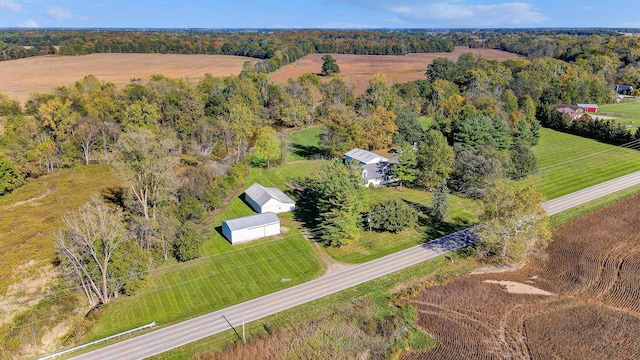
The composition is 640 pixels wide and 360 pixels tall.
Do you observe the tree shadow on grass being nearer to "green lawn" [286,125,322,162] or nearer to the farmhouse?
"green lawn" [286,125,322,162]

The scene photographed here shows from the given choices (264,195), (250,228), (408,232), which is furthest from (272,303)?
(264,195)

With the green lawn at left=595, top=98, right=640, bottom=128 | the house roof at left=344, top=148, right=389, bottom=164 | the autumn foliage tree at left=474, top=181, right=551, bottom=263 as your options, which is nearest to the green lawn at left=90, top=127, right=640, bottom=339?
the house roof at left=344, top=148, right=389, bottom=164

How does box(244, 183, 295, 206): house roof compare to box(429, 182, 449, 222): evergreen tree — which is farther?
box(244, 183, 295, 206): house roof

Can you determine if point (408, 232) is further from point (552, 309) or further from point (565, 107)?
point (565, 107)

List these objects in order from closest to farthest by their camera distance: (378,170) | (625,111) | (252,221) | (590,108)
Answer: (252,221) → (378,170) → (590,108) → (625,111)

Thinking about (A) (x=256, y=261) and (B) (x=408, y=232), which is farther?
(B) (x=408, y=232)

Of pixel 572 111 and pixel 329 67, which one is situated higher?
pixel 329 67

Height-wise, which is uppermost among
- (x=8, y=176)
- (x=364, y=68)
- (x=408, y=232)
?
(x=364, y=68)
